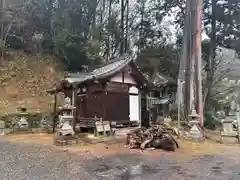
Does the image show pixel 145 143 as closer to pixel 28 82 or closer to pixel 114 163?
pixel 114 163

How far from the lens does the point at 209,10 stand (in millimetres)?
16359

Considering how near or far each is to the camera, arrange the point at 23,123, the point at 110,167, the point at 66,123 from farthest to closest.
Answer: the point at 23,123, the point at 66,123, the point at 110,167

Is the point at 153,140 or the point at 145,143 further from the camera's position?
the point at 153,140

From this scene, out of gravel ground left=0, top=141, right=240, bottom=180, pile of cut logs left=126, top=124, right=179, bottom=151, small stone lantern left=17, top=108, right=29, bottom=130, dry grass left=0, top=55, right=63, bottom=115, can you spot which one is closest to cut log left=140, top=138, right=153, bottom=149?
pile of cut logs left=126, top=124, right=179, bottom=151

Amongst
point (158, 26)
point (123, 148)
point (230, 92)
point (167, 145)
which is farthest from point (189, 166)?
point (158, 26)

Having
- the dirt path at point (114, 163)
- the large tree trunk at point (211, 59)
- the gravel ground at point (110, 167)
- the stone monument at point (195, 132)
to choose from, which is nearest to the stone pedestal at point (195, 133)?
the stone monument at point (195, 132)

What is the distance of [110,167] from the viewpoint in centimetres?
535

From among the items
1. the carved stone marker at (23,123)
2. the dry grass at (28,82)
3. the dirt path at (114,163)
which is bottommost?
the dirt path at (114,163)

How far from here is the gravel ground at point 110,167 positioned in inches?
182

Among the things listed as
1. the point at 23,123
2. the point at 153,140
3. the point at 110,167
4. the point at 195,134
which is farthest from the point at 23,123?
the point at 195,134

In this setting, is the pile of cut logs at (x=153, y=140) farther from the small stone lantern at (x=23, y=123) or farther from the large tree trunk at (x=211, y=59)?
the large tree trunk at (x=211, y=59)

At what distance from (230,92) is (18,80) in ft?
53.6

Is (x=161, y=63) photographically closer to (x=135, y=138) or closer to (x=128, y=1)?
(x=128, y=1)

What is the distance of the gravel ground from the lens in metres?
4.62
